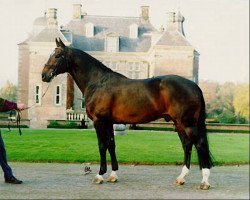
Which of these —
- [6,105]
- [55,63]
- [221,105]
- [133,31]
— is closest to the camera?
[6,105]

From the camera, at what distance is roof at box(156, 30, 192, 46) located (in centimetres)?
3412

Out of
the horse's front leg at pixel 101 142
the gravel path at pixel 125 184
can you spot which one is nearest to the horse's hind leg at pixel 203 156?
the gravel path at pixel 125 184

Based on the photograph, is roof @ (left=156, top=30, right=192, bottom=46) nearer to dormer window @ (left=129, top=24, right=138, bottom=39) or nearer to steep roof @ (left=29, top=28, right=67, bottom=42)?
dormer window @ (left=129, top=24, right=138, bottom=39)

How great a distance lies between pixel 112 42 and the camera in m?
37.2

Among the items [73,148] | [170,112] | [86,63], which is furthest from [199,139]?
[73,148]

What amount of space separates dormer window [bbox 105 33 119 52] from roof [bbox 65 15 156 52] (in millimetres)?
537

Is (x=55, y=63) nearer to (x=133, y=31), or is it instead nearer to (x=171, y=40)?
(x=171, y=40)

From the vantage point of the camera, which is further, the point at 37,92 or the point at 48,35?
the point at 37,92

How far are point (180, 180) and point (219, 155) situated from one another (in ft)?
14.9

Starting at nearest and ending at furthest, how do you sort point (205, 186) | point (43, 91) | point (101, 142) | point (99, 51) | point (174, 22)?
point (205, 186) < point (101, 142) < point (43, 91) < point (174, 22) < point (99, 51)

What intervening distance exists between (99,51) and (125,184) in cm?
3130

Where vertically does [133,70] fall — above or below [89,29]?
below

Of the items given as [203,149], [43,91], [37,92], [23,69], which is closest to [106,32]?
[23,69]

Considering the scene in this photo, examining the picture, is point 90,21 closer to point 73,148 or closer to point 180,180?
point 73,148
